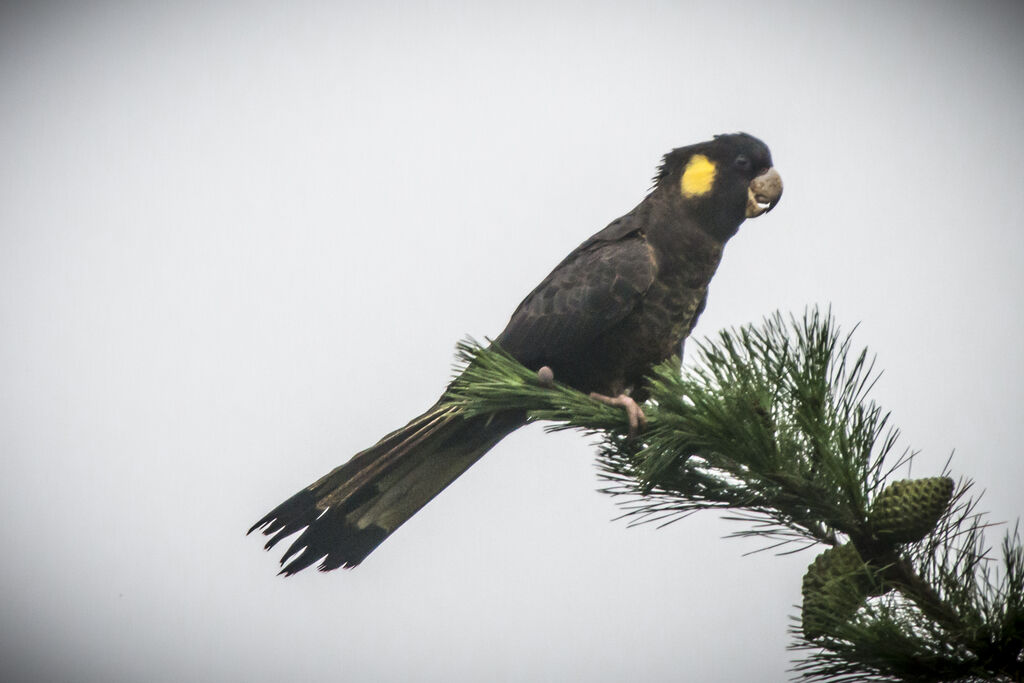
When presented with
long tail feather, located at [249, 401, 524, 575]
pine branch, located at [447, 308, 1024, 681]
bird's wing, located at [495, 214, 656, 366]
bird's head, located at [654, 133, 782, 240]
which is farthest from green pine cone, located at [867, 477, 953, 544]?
bird's head, located at [654, 133, 782, 240]

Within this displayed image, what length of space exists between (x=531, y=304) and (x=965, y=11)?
130ft

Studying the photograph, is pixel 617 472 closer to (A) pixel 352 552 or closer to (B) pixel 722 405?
(B) pixel 722 405

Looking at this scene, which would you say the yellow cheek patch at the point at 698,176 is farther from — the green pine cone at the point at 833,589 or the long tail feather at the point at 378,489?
the green pine cone at the point at 833,589

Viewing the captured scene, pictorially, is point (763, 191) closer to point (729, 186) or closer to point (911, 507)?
point (729, 186)

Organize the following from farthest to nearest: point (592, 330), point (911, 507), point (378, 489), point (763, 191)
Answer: point (763, 191) < point (592, 330) < point (378, 489) < point (911, 507)

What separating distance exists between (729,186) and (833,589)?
2.22 metres

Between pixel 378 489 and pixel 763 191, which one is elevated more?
pixel 763 191

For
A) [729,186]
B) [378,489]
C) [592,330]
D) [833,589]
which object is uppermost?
[729,186]

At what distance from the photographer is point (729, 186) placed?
340 centimetres

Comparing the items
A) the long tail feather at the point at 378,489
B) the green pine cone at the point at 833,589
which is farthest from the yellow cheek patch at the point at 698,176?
the green pine cone at the point at 833,589

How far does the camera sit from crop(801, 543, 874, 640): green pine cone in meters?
1.49

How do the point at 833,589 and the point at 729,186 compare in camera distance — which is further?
the point at 729,186

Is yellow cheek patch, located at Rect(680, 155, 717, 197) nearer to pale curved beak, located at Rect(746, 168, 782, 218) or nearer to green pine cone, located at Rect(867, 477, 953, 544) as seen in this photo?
pale curved beak, located at Rect(746, 168, 782, 218)

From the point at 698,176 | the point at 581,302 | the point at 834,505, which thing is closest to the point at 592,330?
the point at 581,302
